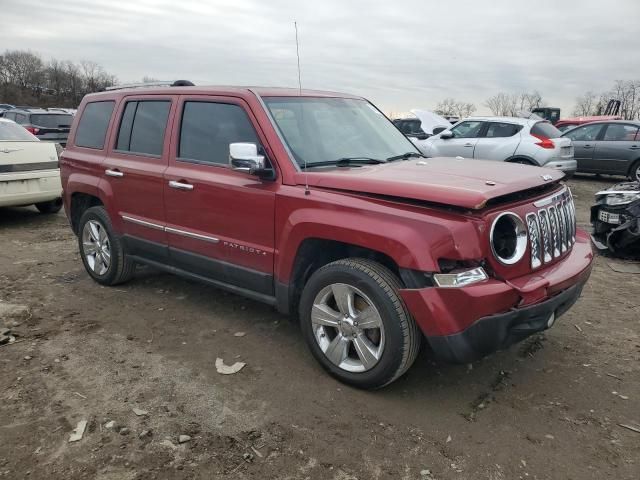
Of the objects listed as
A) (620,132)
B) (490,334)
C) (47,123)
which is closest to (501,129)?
(620,132)

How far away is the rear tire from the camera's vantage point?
9.09m

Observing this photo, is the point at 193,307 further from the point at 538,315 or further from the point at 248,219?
the point at 538,315

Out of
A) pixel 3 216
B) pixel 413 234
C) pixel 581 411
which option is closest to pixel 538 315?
pixel 581 411

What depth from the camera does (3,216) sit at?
9.02 metres

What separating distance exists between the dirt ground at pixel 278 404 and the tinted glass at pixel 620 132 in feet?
33.0

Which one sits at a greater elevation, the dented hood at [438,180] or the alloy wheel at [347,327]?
the dented hood at [438,180]

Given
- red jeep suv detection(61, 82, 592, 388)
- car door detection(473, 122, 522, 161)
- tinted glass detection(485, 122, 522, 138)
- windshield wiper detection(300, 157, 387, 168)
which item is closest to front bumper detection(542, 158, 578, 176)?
car door detection(473, 122, 522, 161)

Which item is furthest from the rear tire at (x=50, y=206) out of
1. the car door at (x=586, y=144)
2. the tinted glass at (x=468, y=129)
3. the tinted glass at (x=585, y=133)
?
the tinted glass at (x=585, y=133)

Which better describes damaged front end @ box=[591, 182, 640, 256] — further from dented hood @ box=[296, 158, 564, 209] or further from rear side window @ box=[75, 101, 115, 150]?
rear side window @ box=[75, 101, 115, 150]

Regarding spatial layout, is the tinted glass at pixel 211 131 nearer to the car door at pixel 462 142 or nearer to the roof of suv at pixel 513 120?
the car door at pixel 462 142

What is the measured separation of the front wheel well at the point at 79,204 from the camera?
5492 mm

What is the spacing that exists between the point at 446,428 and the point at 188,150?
2812 mm

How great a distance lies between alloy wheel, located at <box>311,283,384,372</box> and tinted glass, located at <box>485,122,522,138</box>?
954 cm

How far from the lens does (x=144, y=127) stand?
15.4ft
